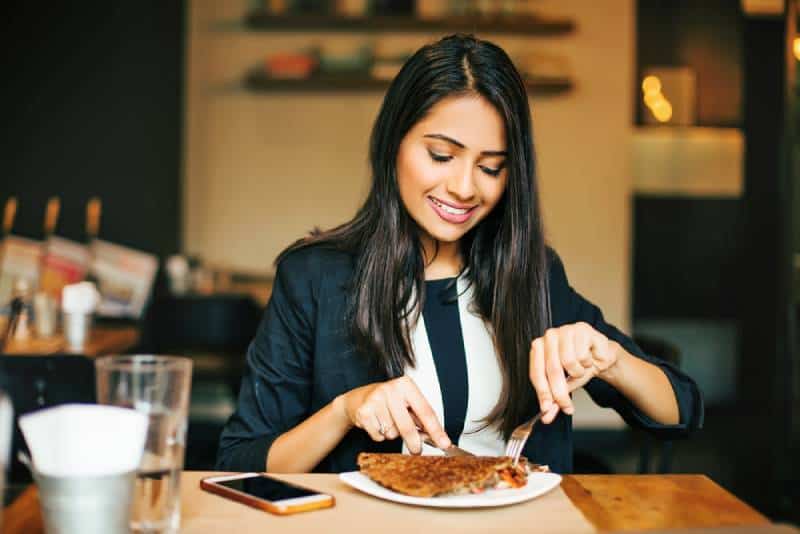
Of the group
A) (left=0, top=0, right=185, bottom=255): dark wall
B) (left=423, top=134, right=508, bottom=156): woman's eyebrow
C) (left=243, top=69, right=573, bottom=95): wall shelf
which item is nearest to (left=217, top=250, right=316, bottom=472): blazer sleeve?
(left=423, top=134, right=508, bottom=156): woman's eyebrow

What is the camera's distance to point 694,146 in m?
6.51

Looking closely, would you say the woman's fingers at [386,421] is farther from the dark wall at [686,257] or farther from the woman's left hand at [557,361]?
the dark wall at [686,257]

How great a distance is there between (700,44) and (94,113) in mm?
3846

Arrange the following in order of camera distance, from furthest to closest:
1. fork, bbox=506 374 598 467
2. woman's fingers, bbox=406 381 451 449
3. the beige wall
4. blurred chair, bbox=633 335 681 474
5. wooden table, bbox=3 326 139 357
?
the beige wall < wooden table, bbox=3 326 139 357 < blurred chair, bbox=633 335 681 474 < fork, bbox=506 374 598 467 < woman's fingers, bbox=406 381 451 449

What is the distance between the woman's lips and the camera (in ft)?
5.74

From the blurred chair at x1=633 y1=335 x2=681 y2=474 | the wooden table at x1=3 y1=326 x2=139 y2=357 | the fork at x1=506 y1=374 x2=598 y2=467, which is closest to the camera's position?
the fork at x1=506 y1=374 x2=598 y2=467

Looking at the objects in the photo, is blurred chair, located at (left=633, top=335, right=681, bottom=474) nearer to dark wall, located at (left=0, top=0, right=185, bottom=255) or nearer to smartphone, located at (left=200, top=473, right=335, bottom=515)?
smartphone, located at (left=200, top=473, right=335, bottom=515)

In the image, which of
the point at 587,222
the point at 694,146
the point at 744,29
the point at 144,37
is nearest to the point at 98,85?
the point at 144,37

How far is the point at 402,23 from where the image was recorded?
578cm

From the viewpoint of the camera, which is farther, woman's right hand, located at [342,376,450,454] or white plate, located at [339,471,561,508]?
woman's right hand, located at [342,376,450,454]

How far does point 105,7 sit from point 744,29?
13.6 ft

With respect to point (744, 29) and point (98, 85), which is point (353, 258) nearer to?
point (98, 85)

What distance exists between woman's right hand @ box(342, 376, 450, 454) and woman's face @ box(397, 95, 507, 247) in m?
0.43

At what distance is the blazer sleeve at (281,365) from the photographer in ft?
5.74
